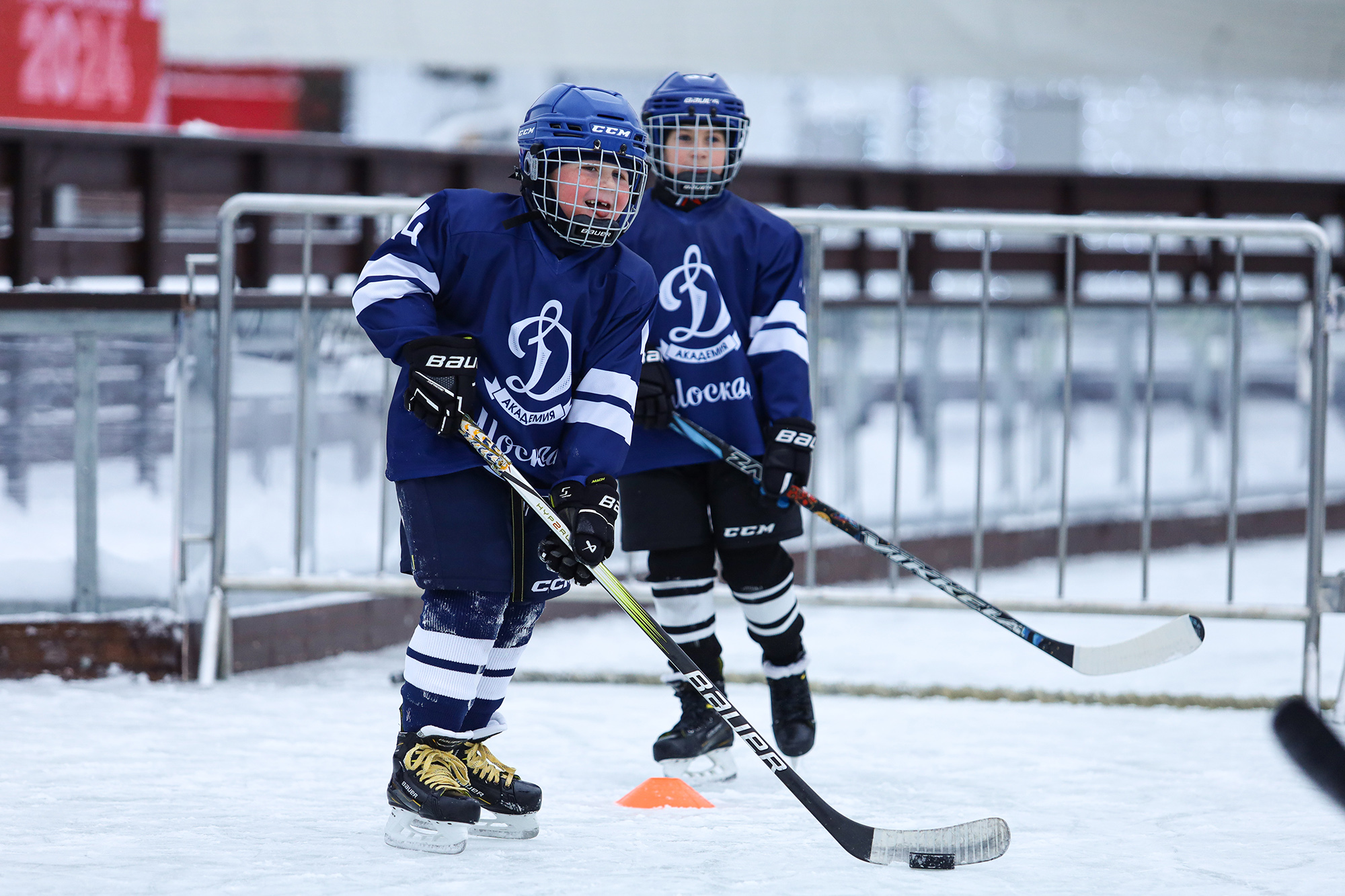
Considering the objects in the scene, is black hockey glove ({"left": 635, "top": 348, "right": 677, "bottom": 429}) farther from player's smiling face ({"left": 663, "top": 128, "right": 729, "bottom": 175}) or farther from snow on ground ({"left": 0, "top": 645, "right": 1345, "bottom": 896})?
snow on ground ({"left": 0, "top": 645, "right": 1345, "bottom": 896})

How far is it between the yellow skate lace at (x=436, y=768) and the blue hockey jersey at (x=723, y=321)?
2.75 feet

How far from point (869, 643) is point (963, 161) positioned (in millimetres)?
6940

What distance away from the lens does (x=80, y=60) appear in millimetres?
8508

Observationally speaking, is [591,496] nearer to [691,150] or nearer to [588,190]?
[588,190]

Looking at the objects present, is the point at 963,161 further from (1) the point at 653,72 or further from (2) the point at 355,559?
(2) the point at 355,559

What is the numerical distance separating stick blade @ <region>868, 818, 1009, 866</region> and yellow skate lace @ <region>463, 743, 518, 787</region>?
Result: 72 cm

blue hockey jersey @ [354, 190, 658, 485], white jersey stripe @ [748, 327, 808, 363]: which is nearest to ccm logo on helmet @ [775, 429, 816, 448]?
white jersey stripe @ [748, 327, 808, 363]

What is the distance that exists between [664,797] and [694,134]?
1475 millimetres

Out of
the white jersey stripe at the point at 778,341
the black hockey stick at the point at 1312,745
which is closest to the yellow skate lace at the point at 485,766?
the white jersey stripe at the point at 778,341

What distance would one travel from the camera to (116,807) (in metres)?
3.02

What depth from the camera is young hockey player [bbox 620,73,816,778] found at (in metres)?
3.33

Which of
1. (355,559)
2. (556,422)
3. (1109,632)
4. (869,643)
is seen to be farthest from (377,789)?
(1109,632)

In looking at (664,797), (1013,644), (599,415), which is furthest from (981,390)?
(599,415)

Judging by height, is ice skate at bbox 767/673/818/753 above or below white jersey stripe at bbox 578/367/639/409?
below
